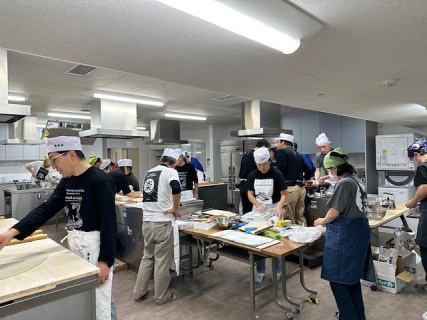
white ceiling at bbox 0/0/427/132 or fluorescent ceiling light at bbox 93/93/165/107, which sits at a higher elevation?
fluorescent ceiling light at bbox 93/93/165/107

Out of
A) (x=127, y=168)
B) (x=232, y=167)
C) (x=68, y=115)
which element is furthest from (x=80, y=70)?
(x=232, y=167)

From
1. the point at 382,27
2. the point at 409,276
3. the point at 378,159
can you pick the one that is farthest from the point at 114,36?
the point at 378,159

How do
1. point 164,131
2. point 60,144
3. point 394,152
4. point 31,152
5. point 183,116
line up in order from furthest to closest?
point 31,152
point 183,116
point 164,131
point 394,152
point 60,144

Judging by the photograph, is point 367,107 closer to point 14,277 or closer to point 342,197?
point 342,197

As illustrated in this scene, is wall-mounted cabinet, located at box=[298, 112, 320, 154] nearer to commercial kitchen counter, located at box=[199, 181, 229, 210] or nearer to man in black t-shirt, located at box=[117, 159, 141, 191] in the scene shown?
commercial kitchen counter, located at box=[199, 181, 229, 210]

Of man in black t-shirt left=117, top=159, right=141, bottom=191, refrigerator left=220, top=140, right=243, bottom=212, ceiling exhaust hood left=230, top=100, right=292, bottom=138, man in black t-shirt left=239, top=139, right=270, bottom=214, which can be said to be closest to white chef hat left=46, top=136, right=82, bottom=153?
man in black t-shirt left=239, top=139, right=270, bottom=214

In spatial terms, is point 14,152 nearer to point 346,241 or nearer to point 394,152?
point 346,241

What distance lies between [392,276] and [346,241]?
1.43m

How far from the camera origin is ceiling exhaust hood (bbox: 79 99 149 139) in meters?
4.71

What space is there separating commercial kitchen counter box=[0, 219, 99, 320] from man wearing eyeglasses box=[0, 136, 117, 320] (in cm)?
16

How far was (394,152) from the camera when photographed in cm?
591

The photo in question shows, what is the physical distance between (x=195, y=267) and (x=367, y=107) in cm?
316

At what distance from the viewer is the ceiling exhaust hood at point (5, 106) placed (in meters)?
2.71

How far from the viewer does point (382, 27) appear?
1.63m
